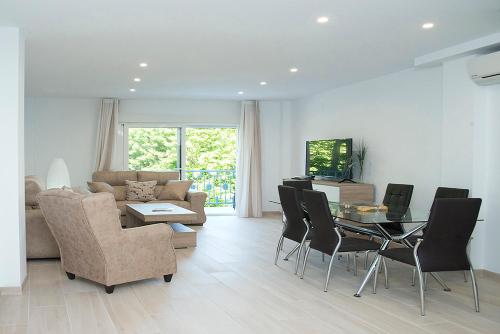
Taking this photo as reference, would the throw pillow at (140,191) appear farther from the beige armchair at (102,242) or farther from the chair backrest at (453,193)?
the chair backrest at (453,193)

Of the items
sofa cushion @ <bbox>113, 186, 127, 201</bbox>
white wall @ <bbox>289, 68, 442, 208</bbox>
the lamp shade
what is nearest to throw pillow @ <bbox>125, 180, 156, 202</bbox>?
sofa cushion @ <bbox>113, 186, 127, 201</bbox>

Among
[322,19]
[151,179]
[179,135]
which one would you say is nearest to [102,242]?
[322,19]

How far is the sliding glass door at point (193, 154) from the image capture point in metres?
10.0

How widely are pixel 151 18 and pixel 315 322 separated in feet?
9.10

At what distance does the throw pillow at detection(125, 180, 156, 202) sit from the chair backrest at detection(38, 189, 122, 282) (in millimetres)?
3959

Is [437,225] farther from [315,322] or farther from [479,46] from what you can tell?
[479,46]

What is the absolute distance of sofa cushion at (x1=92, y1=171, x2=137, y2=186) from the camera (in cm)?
888

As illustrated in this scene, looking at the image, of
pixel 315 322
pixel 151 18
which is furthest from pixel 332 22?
pixel 315 322

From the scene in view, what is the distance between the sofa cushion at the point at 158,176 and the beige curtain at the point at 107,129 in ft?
3.45

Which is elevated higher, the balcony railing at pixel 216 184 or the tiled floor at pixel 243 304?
Answer: the balcony railing at pixel 216 184

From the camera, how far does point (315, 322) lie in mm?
→ 3576

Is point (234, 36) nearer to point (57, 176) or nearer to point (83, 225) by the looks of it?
point (83, 225)

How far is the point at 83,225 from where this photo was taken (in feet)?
13.5

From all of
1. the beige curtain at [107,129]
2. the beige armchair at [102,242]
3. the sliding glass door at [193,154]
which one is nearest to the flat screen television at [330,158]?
the sliding glass door at [193,154]
